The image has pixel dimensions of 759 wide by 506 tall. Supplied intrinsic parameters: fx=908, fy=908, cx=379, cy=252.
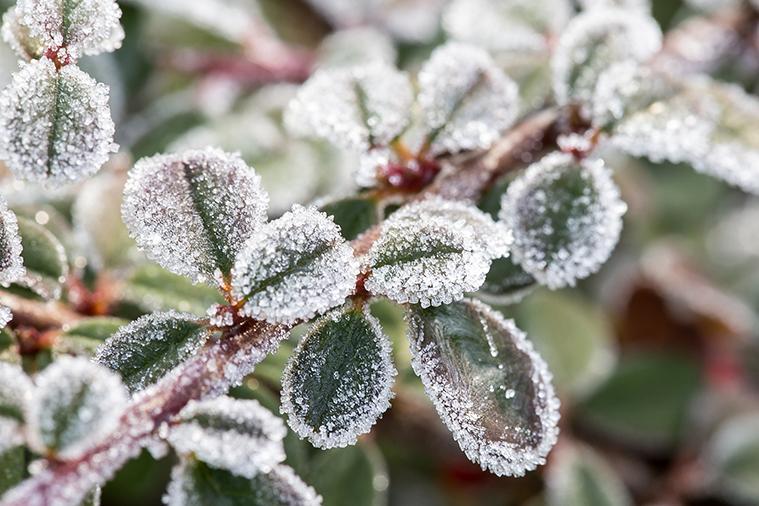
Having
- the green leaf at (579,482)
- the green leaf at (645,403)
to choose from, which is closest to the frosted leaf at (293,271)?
the green leaf at (579,482)

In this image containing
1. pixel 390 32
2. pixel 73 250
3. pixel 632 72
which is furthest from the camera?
pixel 390 32

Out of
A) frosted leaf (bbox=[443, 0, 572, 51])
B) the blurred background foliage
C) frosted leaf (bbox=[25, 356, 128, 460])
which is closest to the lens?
frosted leaf (bbox=[25, 356, 128, 460])

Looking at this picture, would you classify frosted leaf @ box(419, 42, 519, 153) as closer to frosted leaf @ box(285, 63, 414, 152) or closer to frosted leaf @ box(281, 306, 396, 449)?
frosted leaf @ box(285, 63, 414, 152)

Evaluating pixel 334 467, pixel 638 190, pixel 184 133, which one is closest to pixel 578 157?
pixel 334 467

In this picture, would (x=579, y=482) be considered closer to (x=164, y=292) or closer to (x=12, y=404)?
(x=164, y=292)

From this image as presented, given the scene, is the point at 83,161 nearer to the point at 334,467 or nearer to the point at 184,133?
the point at 334,467

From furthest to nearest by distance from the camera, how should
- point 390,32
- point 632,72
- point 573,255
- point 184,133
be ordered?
point 390,32 < point 184,133 < point 632,72 < point 573,255

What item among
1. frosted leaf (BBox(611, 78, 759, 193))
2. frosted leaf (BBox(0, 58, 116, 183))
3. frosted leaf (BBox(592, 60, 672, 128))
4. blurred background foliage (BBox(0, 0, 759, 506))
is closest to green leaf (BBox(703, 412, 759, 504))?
blurred background foliage (BBox(0, 0, 759, 506))

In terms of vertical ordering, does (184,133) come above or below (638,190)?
above
